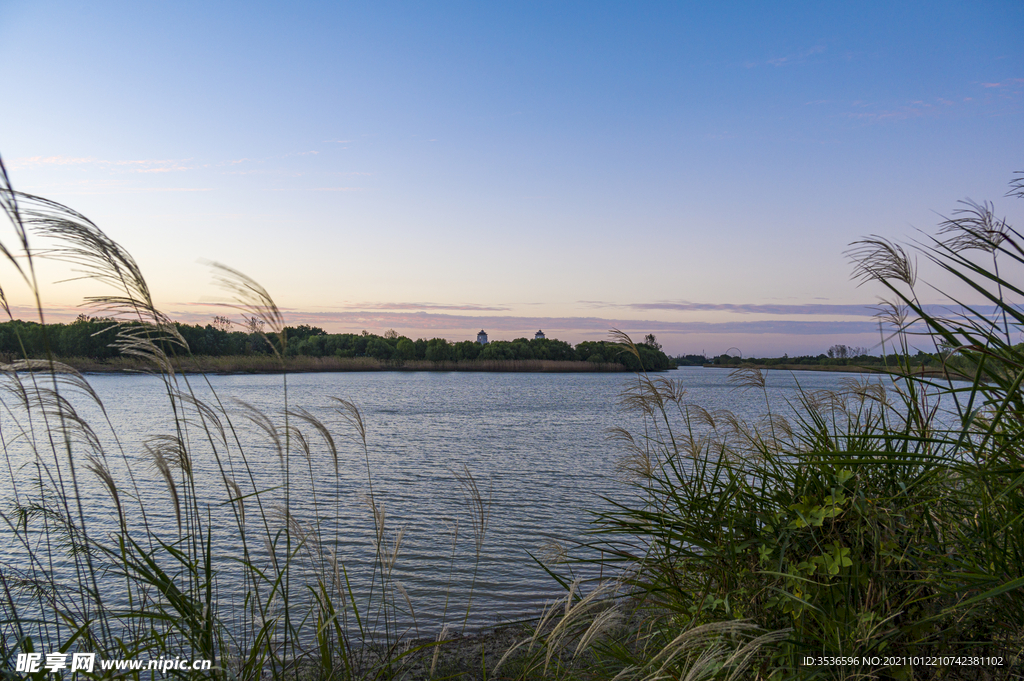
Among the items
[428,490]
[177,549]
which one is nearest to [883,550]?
[177,549]

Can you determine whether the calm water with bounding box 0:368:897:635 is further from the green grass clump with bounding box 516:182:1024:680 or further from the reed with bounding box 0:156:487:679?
the green grass clump with bounding box 516:182:1024:680

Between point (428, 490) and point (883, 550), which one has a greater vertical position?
point (883, 550)

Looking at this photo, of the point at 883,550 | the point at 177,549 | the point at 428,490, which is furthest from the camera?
the point at 428,490

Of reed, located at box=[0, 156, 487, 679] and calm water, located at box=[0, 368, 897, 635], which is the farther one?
calm water, located at box=[0, 368, 897, 635]

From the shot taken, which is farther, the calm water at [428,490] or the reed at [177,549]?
the calm water at [428,490]

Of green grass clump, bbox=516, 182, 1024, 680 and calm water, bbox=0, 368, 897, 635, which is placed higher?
green grass clump, bbox=516, 182, 1024, 680

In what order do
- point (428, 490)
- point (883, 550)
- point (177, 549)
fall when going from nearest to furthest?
point (883, 550), point (177, 549), point (428, 490)

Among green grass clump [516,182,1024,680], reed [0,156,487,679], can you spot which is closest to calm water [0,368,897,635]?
reed [0,156,487,679]

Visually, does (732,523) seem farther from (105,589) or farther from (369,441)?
(369,441)

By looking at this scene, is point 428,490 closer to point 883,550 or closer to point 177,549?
point 177,549

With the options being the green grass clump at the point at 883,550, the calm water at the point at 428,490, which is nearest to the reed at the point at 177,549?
the calm water at the point at 428,490

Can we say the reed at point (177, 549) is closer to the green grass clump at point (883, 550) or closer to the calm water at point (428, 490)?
the calm water at point (428, 490)

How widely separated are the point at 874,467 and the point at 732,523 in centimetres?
76

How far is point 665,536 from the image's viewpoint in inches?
130
